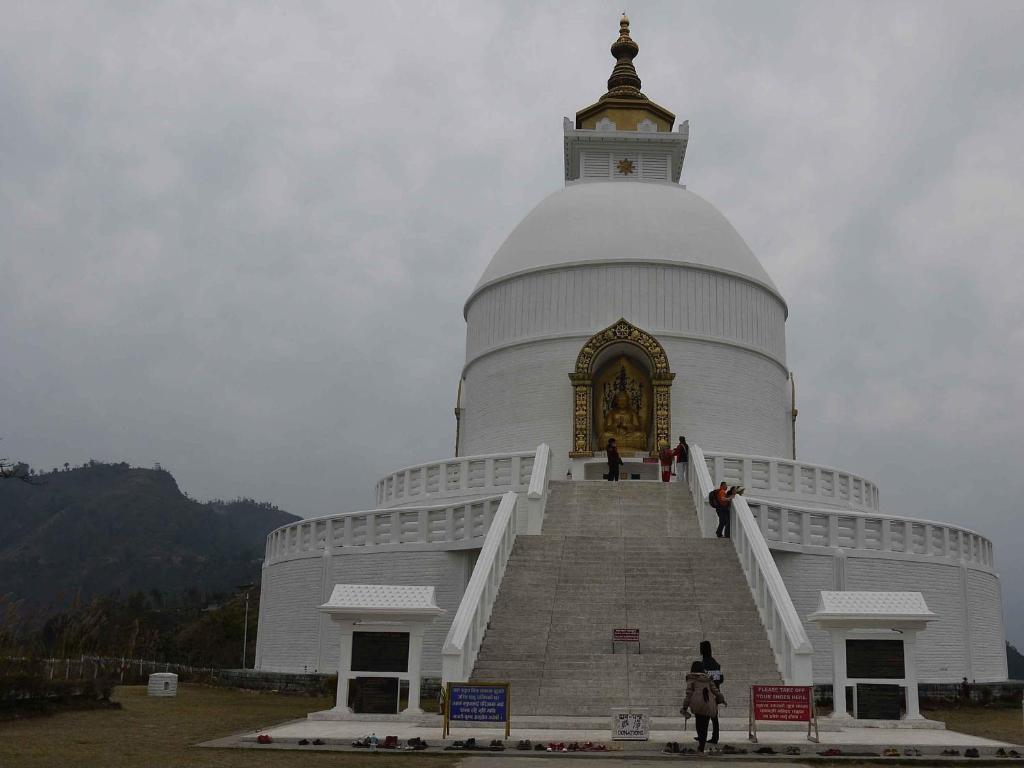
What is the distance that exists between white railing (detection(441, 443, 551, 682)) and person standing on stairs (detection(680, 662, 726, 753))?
315 centimetres

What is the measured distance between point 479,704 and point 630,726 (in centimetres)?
159

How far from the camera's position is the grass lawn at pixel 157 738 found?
9398mm

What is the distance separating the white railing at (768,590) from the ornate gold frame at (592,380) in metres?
5.55

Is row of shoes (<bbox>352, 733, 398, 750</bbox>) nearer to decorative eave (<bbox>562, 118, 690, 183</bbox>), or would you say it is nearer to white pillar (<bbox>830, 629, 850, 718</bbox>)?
white pillar (<bbox>830, 629, 850, 718</bbox>)

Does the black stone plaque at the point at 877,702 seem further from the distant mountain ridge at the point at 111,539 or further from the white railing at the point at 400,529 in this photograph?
the distant mountain ridge at the point at 111,539

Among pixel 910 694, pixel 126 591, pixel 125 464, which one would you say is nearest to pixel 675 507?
pixel 910 694

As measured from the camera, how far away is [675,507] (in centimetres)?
1977

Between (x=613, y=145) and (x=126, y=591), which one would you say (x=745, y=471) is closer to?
(x=613, y=145)

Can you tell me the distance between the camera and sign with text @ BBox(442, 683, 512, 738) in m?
11.3

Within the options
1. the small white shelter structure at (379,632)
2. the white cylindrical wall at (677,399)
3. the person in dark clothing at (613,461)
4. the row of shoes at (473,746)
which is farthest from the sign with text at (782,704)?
the white cylindrical wall at (677,399)


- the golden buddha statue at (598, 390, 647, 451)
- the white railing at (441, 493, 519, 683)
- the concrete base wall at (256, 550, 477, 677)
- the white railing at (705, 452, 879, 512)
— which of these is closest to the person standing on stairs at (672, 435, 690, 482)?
the white railing at (705, 452, 879, 512)

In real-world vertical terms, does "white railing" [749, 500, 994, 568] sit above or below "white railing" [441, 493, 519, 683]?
above

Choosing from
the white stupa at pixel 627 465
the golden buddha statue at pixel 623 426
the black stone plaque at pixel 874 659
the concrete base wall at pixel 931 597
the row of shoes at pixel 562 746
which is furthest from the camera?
the golden buddha statue at pixel 623 426

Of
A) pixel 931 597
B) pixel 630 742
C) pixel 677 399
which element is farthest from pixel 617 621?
pixel 677 399
